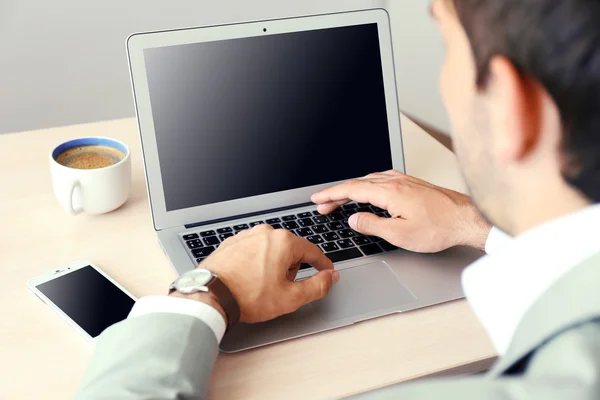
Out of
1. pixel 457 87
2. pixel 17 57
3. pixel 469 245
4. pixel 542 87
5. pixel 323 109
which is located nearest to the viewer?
pixel 542 87

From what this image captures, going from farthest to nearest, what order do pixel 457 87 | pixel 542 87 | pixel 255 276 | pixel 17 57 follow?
pixel 17 57 → pixel 255 276 → pixel 457 87 → pixel 542 87

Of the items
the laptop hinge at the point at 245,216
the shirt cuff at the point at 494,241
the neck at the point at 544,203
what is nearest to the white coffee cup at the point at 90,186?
the laptop hinge at the point at 245,216

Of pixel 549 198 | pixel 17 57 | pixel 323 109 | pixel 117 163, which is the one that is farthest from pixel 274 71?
pixel 17 57

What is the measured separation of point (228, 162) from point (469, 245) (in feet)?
1.29

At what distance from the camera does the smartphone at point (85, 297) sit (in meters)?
0.92

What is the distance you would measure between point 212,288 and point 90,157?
430 millimetres

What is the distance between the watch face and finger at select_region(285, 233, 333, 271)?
113mm

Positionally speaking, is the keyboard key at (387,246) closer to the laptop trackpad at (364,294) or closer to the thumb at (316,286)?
the laptop trackpad at (364,294)

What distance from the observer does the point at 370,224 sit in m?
1.10

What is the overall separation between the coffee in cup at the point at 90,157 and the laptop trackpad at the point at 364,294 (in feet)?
1.41

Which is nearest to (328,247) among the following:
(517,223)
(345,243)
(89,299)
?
(345,243)

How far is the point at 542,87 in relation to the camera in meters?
0.55

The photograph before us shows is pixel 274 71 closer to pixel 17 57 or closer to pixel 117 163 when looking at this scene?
pixel 117 163

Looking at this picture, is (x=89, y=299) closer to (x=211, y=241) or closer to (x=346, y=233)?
(x=211, y=241)
